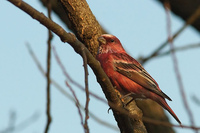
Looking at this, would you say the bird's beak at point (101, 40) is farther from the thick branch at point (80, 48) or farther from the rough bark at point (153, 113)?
the thick branch at point (80, 48)

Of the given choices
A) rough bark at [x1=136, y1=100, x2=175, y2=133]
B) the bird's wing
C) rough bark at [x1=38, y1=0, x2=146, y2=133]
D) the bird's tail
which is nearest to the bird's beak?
rough bark at [x1=38, y1=0, x2=146, y2=133]

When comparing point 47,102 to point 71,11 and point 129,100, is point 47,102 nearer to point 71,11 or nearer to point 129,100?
point 71,11

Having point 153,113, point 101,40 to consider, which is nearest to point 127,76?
point 101,40

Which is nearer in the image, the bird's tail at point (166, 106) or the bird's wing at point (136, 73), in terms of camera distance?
the bird's tail at point (166, 106)

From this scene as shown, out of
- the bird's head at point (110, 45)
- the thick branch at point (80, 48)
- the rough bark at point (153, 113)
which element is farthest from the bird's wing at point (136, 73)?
the thick branch at point (80, 48)

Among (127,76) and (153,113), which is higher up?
(127,76)

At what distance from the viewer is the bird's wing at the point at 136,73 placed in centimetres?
771

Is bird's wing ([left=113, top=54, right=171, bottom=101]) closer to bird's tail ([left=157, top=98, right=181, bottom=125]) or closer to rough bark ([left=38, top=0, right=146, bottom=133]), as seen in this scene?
bird's tail ([left=157, top=98, right=181, bottom=125])

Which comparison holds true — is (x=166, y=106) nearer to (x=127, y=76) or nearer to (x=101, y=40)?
(x=127, y=76)

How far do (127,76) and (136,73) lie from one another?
1.15 feet

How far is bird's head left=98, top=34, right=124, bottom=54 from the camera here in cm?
805

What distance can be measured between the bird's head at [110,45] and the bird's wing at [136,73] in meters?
0.37

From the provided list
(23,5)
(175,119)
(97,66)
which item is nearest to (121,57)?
(175,119)

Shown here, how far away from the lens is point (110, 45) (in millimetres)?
8719
